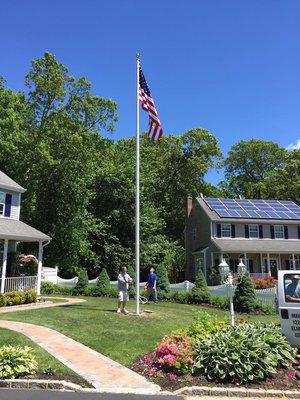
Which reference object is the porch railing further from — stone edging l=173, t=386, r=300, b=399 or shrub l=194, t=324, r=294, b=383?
stone edging l=173, t=386, r=300, b=399

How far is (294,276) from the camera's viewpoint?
10438mm

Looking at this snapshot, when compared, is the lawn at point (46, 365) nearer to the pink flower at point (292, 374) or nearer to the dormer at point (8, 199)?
the pink flower at point (292, 374)

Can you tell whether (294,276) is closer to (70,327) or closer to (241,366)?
(241,366)

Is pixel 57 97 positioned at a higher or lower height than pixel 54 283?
higher

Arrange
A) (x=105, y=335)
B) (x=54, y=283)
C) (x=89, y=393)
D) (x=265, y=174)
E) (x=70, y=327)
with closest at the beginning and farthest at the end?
(x=89, y=393) → (x=105, y=335) → (x=70, y=327) → (x=54, y=283) → (x=265, y=174)

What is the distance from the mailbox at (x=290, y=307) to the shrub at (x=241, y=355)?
388 millimetres

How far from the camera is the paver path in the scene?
8555 mm

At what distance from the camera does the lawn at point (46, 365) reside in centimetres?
897

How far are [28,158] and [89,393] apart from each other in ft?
92.2

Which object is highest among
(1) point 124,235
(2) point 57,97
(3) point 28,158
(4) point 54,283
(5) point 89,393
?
(2) point 57,97

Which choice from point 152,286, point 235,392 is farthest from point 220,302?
point 235,392

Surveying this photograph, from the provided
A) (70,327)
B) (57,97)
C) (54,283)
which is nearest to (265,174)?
(57,97)

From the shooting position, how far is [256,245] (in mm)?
38562

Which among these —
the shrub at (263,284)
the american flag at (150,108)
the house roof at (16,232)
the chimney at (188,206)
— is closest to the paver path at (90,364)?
the american flag at (150,108)
